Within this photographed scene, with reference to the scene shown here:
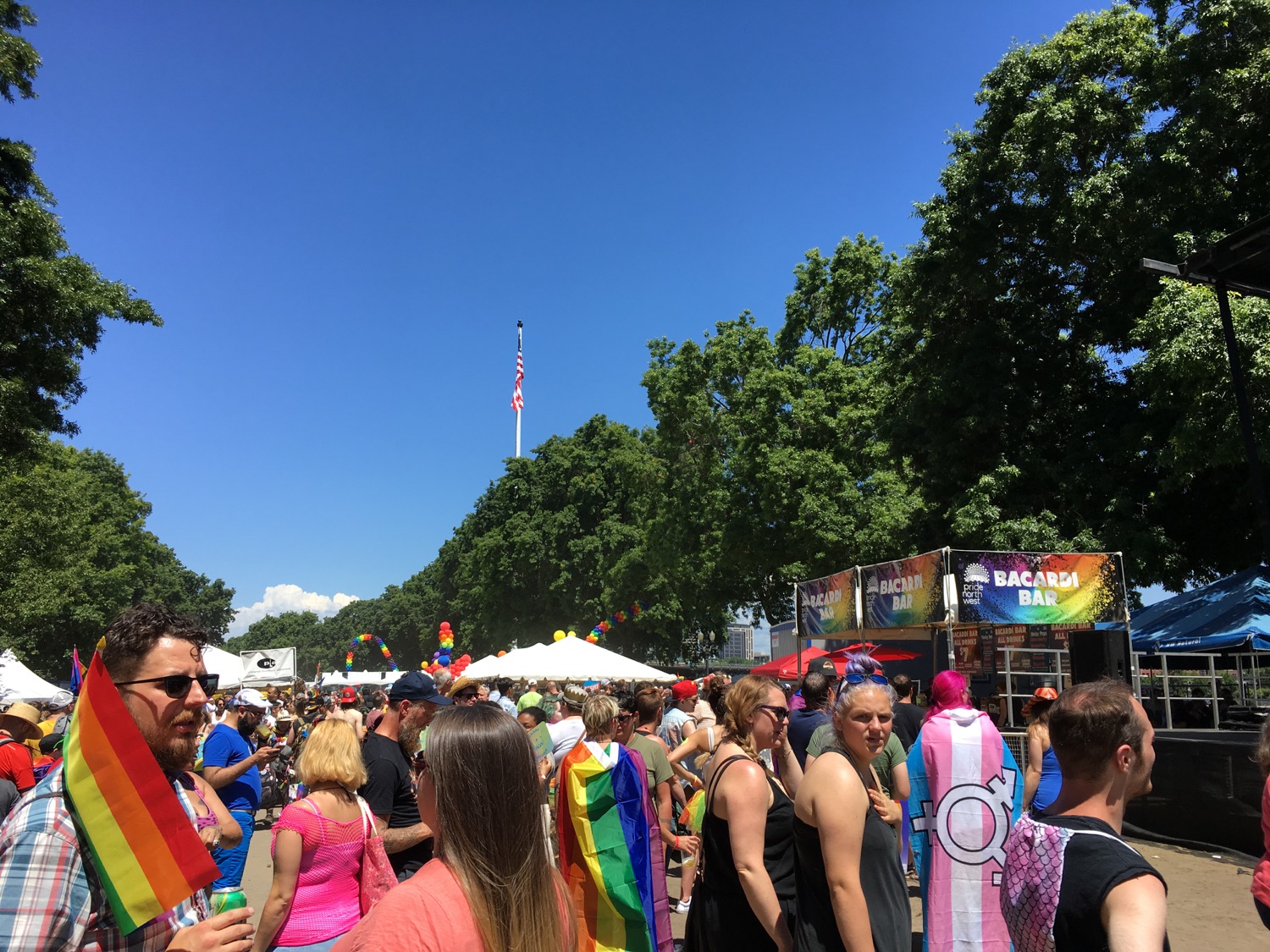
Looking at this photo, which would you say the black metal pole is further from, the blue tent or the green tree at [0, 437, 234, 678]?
the green tree at [0, 437, 234, 678]

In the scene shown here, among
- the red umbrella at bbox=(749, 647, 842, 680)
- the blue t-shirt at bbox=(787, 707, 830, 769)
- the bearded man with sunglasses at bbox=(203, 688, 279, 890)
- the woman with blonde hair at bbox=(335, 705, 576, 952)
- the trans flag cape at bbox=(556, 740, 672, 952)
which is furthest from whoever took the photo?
the red umbrella at bbox=(749, 647, 842, 680)

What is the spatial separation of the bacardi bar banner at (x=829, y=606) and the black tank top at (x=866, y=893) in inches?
475

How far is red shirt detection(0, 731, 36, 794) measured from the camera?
612 cm

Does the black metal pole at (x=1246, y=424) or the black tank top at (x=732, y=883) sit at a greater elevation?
the black metal pole at (x=1246, y=424)

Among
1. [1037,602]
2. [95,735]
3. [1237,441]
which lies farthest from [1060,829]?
[1237,441]

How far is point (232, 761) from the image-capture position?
5988 millimetres

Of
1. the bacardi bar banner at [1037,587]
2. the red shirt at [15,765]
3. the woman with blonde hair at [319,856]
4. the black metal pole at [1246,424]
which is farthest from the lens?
the bacardi bar banner at [1037,587]

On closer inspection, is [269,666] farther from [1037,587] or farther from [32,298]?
[1037,587]

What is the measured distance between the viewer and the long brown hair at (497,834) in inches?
61.2

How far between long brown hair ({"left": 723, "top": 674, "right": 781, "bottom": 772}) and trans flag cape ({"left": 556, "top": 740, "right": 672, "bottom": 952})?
1065mm

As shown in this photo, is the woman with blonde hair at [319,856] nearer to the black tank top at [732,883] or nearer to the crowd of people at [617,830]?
the crowd of people at [617,830]

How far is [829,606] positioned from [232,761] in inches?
483

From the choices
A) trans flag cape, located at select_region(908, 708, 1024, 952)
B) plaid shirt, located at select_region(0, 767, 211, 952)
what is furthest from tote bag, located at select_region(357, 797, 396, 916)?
trans flag cape, located at select_region(908, 708, 1024, 952)

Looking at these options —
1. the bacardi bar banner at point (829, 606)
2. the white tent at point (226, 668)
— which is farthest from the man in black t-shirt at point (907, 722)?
the white tent at point (226, 668)
